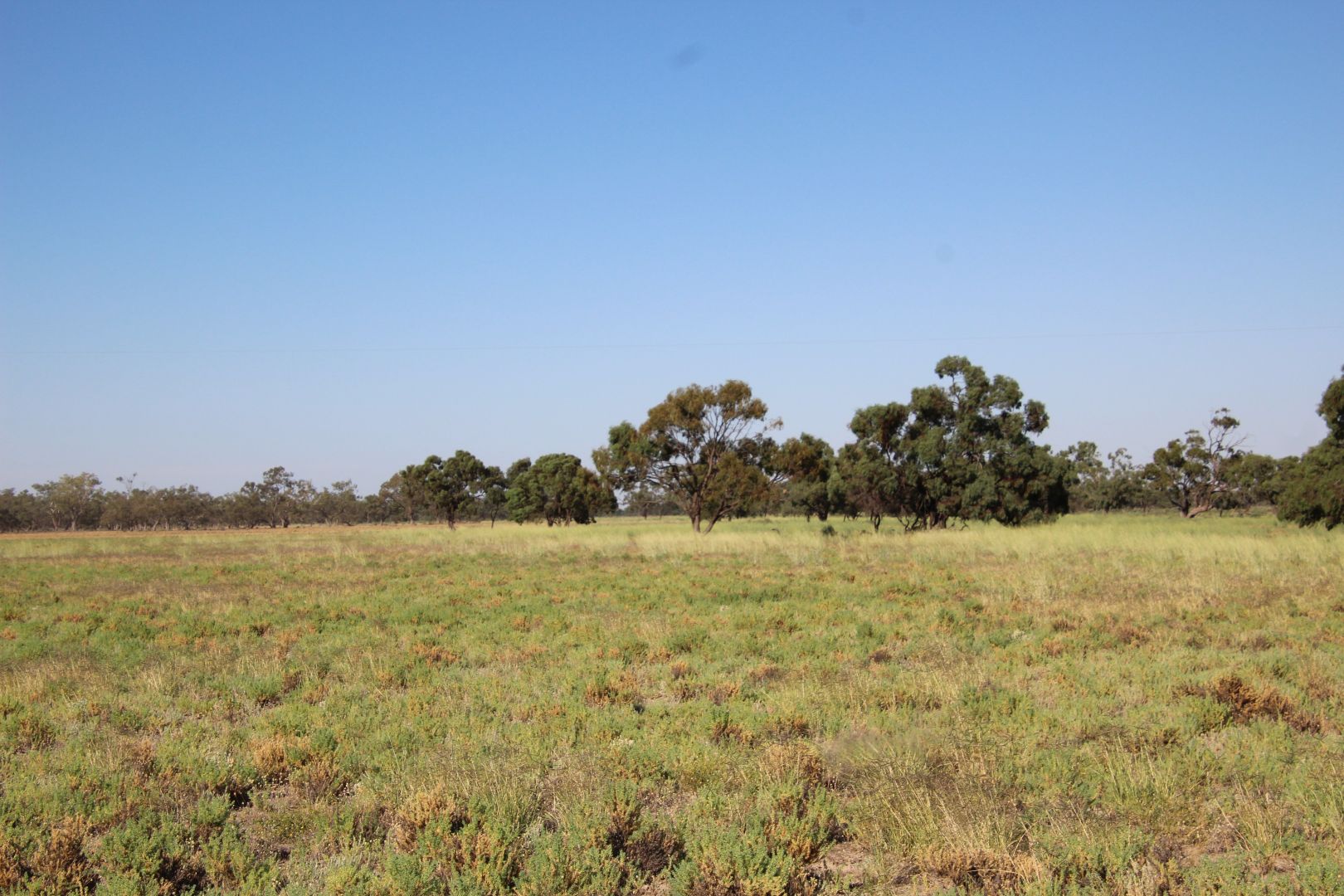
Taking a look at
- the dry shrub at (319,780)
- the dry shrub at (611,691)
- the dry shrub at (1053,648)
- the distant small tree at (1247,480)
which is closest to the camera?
the dry shrub at (319,780)

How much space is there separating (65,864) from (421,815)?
2.23 metres

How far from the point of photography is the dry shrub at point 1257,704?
26.6 feet

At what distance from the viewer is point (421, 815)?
585cm

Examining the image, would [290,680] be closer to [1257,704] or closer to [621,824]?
[621,824]

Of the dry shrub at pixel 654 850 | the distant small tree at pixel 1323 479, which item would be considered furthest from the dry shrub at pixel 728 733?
the distant small tree at pixel 1323 479

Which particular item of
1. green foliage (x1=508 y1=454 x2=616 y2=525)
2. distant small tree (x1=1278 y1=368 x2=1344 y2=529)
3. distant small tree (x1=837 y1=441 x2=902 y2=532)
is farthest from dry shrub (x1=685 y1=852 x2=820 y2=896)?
green foliage (x1=508 y1=454 x2=616 y2=525)

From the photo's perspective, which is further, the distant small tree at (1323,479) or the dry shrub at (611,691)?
the distant small tree at (1323,479)

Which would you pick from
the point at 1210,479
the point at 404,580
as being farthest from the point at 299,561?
the point at 1210,479

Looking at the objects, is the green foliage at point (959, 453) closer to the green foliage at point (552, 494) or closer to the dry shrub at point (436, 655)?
the dry shrub at point (436, 655)

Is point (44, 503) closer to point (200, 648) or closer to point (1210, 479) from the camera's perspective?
point (200, 648)

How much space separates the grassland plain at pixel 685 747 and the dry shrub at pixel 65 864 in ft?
0.06

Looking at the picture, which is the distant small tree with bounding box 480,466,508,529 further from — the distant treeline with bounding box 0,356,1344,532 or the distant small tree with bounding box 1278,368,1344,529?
the distant small tree with bounding box 1278,368,1344,529

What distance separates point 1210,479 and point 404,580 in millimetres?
88189

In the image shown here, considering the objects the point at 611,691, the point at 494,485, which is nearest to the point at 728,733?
the point at 611,691
